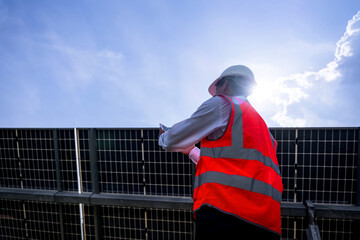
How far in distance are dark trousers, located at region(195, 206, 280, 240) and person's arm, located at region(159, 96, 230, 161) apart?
653 mm

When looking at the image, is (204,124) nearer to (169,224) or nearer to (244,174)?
(244,174)

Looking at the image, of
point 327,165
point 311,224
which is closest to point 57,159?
point 311,224

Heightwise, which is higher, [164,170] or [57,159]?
[57,159]

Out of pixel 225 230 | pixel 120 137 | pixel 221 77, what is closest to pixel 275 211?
pixel 225 230

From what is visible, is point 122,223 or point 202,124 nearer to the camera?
point 202,124

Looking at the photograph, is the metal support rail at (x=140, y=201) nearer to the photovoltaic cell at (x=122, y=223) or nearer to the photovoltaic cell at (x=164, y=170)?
the photovoltaic cell at (x=164, y=170)

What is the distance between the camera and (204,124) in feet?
5.16

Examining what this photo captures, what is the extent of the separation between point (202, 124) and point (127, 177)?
143 inches

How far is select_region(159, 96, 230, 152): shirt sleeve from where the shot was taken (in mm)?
1542

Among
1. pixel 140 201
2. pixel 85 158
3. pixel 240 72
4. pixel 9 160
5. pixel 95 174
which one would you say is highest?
pixel 240 72

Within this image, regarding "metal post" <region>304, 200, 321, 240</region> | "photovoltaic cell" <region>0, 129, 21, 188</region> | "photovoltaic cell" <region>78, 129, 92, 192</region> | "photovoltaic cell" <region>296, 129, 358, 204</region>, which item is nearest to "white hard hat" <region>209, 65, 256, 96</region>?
"photovoltaic cell" <region>296, 129, 358, 204</region>

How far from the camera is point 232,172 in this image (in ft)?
4.84

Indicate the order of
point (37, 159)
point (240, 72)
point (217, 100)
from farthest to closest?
point (37, 159)
point (240, 72)
point (217, 100)

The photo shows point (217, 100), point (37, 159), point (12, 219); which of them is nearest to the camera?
point (217, 100)
